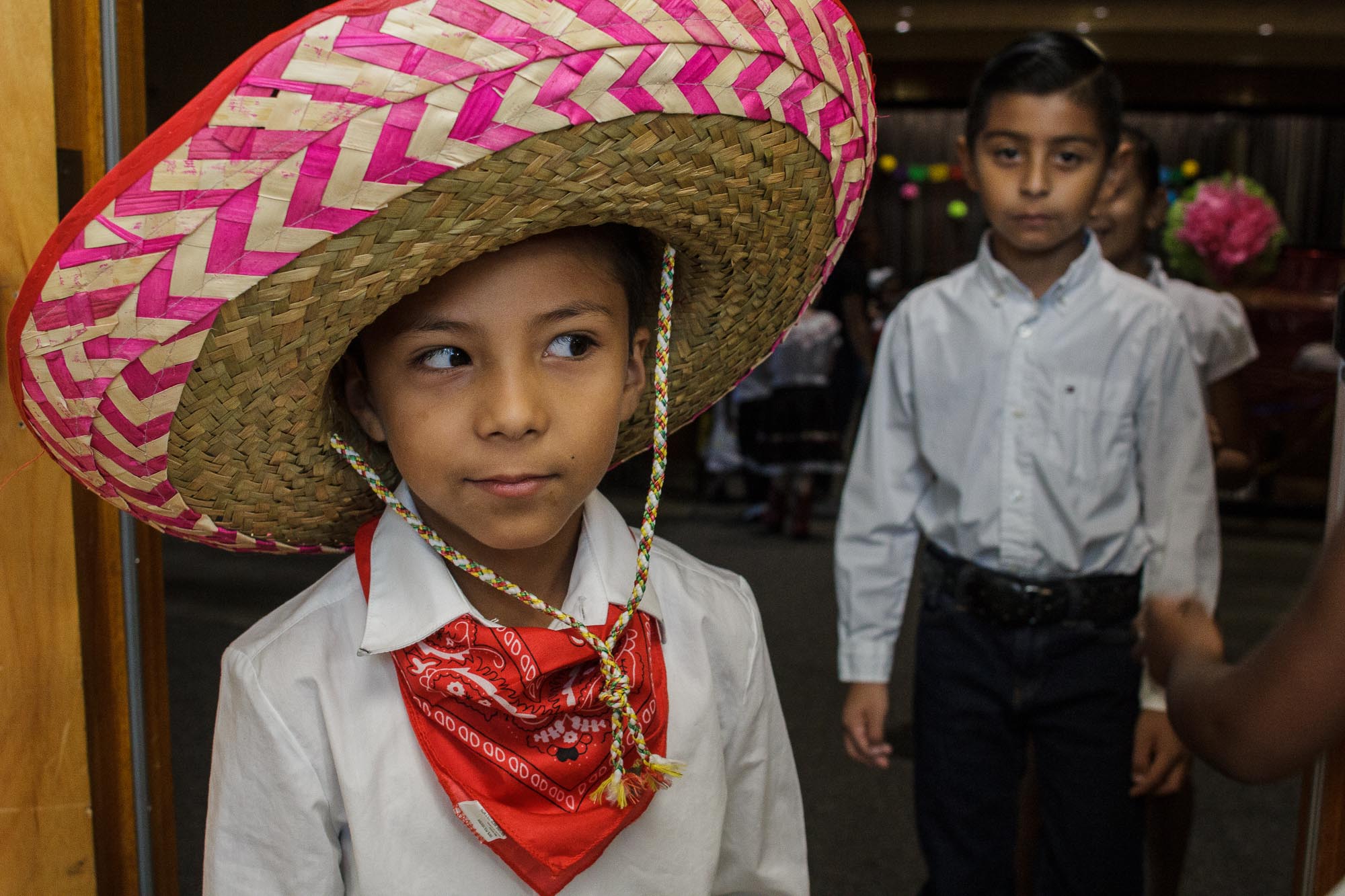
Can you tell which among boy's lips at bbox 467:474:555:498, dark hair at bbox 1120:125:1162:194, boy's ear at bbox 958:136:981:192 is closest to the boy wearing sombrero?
boy's lips at bbox 467:474:555:498

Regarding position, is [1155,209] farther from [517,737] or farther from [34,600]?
[34,600]

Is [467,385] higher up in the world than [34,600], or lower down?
higher up

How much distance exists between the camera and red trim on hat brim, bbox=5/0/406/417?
0.65 metres

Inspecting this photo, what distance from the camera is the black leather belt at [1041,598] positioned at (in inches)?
65.2

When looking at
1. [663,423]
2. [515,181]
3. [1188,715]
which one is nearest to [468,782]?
[663,423]

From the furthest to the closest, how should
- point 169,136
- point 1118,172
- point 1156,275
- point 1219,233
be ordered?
point 1219,233 < point 1156,275 < point 1118,172 < point 169,136

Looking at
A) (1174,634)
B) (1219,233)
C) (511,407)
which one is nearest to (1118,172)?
(1174,634)

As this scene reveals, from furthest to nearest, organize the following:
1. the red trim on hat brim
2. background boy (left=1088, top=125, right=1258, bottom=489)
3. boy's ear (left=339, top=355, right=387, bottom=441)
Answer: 1. background boy (left=1088, top=125, right=1258, bottom=489)
2. boy's ear (left=339, top=355, right=387, bottom=441)
3. the red trim on hat brim

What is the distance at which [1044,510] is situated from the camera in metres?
1.69

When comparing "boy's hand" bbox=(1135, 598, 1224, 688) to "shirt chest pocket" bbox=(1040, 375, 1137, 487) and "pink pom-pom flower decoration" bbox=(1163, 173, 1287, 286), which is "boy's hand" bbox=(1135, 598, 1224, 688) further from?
"pink pom-pom flower decoration" bbox=(1163, 173, 1287, 286)

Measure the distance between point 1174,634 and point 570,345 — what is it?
64 centimetres

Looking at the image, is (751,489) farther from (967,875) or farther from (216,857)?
(216,857)

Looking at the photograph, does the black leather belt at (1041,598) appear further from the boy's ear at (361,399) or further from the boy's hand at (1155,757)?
the boy's ear at (361,399)

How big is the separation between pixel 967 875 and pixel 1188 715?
0.79 meters
